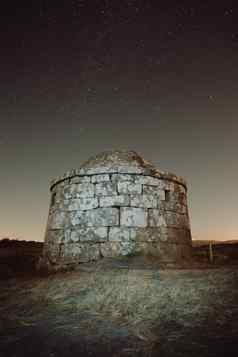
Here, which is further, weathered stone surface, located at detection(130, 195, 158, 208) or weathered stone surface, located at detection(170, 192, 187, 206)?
weathered stone surface, located at detection(170, 192, 187, 206)

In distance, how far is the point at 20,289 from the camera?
209 inches

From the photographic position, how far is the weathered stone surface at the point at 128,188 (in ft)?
24.3

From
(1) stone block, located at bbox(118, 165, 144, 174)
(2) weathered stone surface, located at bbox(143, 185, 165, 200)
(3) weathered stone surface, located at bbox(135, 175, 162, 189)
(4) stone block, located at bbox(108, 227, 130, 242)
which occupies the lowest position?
(4) stone block, located at bbox(108, 227, 130, 242)

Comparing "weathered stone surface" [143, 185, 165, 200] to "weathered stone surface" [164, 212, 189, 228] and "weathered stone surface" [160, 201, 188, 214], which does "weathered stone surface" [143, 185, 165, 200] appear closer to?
"weathered stone surface" [160, 201, 188, 214]

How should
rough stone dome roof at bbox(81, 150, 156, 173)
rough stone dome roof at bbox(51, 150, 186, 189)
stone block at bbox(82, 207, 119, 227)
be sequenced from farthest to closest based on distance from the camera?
1. rough stone dome roof at bbox(81, 150, 156, 173)
2. rough stone dome roof at bbox(51, 150, 186, 189)
3. stone block at bbox(82, 207, 119, 227)

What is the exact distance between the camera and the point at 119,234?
6.94 metres

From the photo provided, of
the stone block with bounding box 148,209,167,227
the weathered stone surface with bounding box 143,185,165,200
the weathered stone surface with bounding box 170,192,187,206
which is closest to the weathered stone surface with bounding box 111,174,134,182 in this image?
the weathered stone surface with bounding box 143,185,165,200

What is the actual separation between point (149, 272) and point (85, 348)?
9.23 ft

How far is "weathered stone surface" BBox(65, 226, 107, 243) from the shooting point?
6957 millimetres

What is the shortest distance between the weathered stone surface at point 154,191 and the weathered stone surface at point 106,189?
0.87 m

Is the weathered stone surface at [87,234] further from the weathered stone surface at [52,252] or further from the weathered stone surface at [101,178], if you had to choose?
the weathered stone surface at [101,178]

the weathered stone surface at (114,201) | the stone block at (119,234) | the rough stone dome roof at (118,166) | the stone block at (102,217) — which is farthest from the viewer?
the rough stone dome roof at (118,166)

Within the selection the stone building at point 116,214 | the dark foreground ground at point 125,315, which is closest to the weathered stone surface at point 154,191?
the stone building at point 116,214

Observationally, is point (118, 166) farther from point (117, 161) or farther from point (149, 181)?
point (149, 181)
